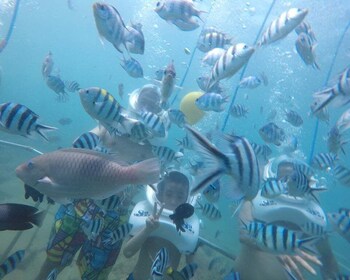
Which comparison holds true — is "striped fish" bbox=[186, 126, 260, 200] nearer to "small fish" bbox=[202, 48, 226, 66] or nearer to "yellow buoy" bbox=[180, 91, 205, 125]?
"small fish" bbox=[202, 48, 226, 66]

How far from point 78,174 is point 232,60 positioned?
2.11 m

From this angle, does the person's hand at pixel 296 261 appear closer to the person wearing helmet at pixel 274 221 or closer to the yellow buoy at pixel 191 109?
the person wearing helmet at pixel 274 221

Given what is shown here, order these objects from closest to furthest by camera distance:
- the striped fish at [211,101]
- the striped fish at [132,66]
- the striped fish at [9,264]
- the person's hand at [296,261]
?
the striped fish at [9,264] < the person's hand at [296,261] < the striped fish at [211,101] < the striped fish at [132,66]

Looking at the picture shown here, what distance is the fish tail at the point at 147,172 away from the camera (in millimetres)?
2293

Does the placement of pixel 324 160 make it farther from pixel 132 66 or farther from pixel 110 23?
pixel 110 23

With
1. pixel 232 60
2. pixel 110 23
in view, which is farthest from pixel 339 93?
pixel 110 23

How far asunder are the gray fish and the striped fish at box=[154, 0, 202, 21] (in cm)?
294

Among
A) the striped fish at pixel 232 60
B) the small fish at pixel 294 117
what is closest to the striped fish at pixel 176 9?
the striped fish at pixel 232 60

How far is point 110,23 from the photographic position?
11.3 feet

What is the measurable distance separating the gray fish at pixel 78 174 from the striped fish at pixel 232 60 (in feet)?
5.32

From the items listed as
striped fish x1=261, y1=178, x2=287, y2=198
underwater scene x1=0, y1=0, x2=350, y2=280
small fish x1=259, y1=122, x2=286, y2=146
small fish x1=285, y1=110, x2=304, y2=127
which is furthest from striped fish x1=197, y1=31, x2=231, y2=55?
striped fish x1=261, y1=178, x2=287, y2=198

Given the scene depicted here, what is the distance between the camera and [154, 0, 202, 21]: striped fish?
4.25 m

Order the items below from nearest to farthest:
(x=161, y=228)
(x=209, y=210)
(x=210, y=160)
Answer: (x=210, y=160)
(x=161, y=228)
(x=209, y=210)

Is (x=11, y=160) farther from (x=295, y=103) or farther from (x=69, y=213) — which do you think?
(x=295, y=103)
